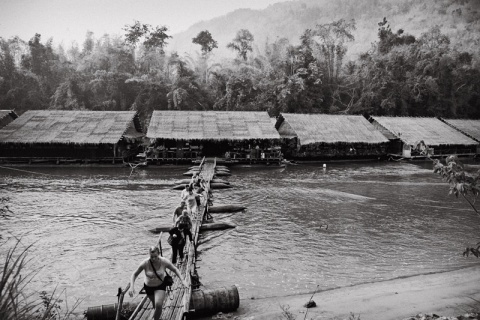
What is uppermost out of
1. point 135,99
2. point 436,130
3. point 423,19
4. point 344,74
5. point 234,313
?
point 423,19

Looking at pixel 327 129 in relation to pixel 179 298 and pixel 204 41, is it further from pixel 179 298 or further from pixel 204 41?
pixel 179 298

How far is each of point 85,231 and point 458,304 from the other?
11.7 meters

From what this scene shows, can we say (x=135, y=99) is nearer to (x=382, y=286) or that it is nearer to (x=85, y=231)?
(x=85, y=231)

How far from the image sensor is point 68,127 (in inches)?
1049

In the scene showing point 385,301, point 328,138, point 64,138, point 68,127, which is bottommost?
point 385,301

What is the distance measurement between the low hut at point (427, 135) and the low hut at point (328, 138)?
153 centimetres

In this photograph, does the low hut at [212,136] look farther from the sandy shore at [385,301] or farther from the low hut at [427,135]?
the sandy shore at [385,301]

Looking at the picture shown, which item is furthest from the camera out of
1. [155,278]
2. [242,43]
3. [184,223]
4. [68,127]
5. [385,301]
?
[242,43]

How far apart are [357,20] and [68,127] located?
81.2m

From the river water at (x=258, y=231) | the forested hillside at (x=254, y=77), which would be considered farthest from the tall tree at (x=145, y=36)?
the river water at (x=258, y=231)

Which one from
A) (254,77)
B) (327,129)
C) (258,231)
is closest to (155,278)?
(258,231)

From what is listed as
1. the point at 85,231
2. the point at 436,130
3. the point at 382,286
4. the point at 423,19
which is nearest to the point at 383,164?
the point at 436,130

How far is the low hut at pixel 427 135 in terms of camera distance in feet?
102

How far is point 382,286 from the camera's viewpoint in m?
8.95
